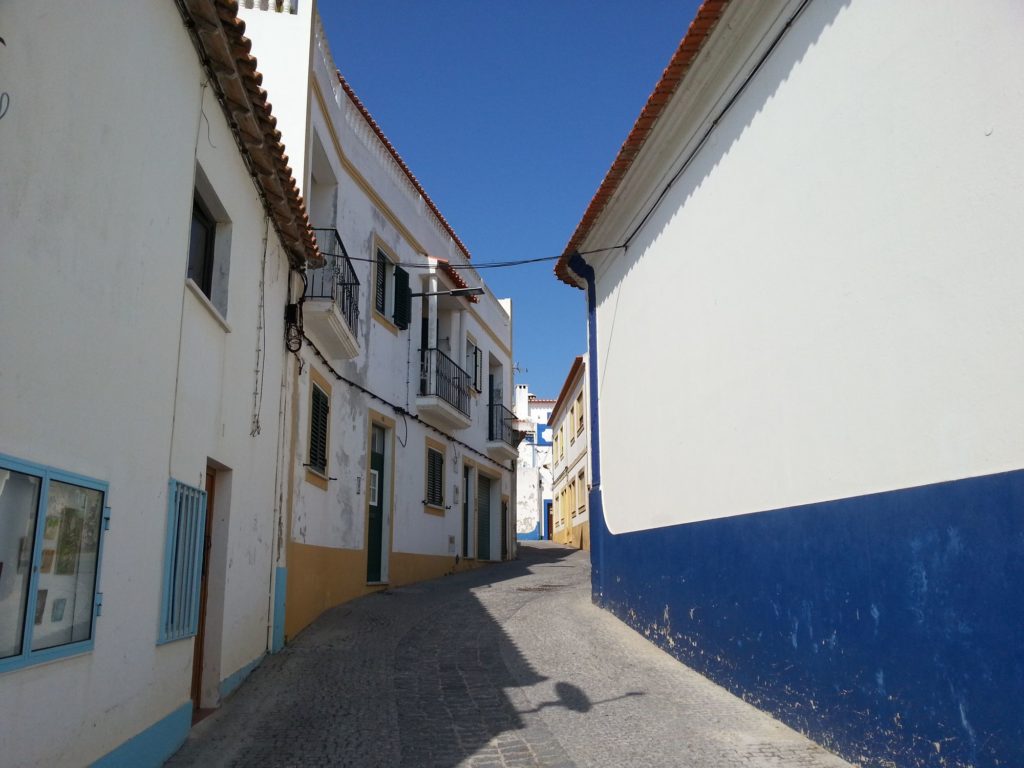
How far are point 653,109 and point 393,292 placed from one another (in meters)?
7.26

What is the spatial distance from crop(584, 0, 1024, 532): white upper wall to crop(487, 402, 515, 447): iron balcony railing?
11.8 metres

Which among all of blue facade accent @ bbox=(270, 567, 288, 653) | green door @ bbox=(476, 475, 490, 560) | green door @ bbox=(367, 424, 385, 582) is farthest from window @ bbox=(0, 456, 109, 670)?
green door @ bbox=(476, 475, 490, 560)

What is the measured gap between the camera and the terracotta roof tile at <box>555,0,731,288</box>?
691cm

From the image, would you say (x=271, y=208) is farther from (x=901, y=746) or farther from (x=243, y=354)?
(x=901, y=746)

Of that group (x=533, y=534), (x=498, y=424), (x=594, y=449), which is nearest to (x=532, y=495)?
(x=533, y=534)

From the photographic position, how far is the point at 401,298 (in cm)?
1456

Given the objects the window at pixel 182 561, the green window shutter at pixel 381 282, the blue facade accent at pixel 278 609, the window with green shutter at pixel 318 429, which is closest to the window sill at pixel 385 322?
the green window shutter at pixel 381 282

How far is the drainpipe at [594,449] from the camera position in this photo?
448 inches

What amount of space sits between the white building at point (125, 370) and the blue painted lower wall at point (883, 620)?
404 centimetres

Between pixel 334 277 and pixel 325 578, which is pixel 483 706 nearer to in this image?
pixel 325 578

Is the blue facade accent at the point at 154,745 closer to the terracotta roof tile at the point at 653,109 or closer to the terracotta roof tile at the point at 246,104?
the terracotta roof tile at the point at 246,104

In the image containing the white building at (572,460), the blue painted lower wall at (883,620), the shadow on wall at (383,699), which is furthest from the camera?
the white building at (572,460)

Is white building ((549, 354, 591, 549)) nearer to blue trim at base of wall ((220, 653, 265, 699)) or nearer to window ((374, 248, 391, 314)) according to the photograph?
window ((374, 248, 391, 314))

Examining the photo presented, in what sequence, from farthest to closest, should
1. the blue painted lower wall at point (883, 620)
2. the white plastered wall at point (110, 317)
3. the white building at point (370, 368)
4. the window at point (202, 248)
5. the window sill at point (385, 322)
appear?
the window sill at point (385, 322) → the white building at point (370, 368) → the window at point (202, 248) → the blue painted lower wall at point (883, 620) → the white plastered wall at point (110, 317)
